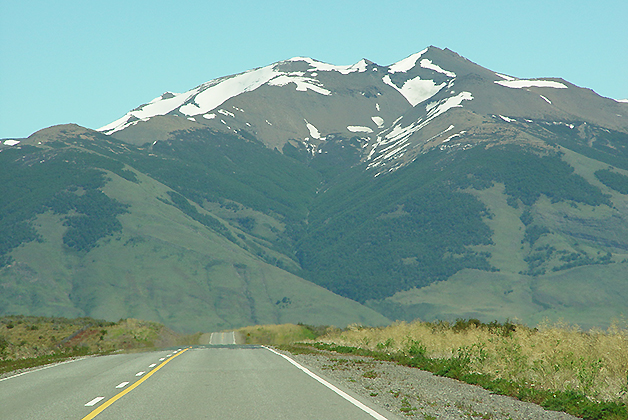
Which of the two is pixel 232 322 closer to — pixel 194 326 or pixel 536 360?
pixel 194 326

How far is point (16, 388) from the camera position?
15.2 metres

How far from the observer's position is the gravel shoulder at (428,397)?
11.6m

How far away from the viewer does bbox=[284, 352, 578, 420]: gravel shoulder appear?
11.6 metres

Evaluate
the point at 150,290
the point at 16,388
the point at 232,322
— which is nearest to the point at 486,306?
the point at 232,322

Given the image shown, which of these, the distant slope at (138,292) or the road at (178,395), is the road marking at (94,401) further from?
the distant slope at (138,292)

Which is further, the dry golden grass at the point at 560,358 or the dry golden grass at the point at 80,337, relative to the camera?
the dry golden grass at the point at 80,337

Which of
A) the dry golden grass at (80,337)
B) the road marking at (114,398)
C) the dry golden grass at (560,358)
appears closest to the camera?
the road marking at (114,398)

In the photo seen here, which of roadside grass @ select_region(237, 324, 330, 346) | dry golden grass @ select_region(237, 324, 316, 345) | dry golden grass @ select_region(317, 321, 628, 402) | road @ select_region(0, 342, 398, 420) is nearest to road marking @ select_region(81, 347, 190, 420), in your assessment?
road @ select_region(0, 342, 398, 420)

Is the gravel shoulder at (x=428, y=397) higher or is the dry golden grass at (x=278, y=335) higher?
the gravel shoulder at (x=428, y=397)

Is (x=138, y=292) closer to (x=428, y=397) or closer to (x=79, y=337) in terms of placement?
(x=79, y=337)

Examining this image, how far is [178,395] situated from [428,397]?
5.35 metres

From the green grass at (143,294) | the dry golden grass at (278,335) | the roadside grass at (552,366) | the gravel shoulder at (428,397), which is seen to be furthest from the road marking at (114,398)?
the green grass at (143,294)

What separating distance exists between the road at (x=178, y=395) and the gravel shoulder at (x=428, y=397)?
26.2 inches

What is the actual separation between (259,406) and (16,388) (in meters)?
6.98
